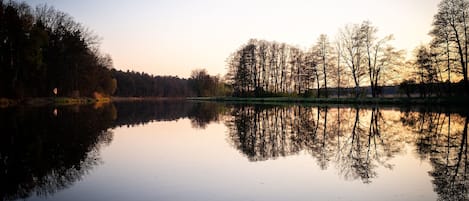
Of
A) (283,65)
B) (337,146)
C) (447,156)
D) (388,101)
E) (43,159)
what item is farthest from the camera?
(283,65)

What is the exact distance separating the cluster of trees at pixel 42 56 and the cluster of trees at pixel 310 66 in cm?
2986

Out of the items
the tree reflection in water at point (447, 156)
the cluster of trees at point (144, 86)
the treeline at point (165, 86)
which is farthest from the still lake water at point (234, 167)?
the cluster of trees at point (144, 86)

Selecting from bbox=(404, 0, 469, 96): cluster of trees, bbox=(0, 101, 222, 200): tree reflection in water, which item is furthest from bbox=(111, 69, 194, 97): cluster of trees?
bbox=(0, 101, 222, 200): tree reflection in water

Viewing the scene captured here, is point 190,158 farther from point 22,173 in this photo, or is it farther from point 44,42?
point 44,42

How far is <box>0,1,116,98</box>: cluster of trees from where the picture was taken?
139 ft

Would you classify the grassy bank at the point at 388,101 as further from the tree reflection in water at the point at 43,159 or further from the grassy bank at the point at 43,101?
the tree reflection in water at the point at 43,159

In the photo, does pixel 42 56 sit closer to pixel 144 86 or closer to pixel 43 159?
pixel 43 159

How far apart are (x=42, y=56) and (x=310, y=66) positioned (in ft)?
139

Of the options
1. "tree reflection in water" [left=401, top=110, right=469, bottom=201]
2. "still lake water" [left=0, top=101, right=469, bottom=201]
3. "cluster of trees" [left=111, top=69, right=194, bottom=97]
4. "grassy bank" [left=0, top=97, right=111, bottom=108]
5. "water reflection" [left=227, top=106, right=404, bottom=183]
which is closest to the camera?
"still lake water" [left=0, top=101, right=469, bottom=201]

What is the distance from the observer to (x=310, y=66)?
6272 centimetres

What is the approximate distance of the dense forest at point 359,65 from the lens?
37625 mm

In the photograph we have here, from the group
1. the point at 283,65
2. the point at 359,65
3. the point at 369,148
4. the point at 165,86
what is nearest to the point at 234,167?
the point at 369,148

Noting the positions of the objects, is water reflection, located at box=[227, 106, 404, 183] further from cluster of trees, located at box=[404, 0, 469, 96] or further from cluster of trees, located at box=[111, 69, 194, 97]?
cluster of trees, located at box=[111, 69, 194, 97]

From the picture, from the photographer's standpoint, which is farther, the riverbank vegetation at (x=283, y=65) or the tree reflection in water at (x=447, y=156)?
the riverbank vegetation at (x=283, y=65)
